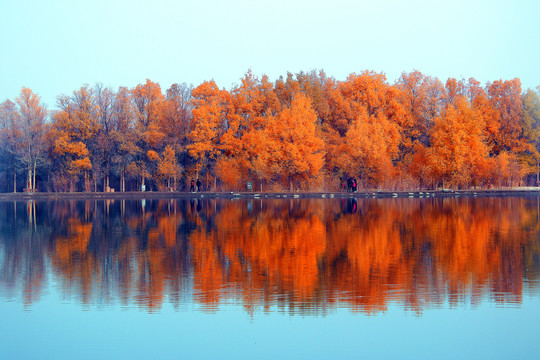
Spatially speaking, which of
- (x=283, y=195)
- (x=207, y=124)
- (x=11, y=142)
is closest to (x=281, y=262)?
(x=283, y=195)

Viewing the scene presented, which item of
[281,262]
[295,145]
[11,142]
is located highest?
[11,142]

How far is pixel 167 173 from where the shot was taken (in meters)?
63.0

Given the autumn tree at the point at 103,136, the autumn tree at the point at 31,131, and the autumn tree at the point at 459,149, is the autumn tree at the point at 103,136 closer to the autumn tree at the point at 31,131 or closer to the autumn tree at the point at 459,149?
the autumn tree at the point at 31,131

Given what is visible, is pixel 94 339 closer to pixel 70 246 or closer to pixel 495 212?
pixel 70 246

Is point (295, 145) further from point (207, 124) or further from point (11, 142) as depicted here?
point (11, 142)

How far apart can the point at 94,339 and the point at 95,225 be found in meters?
19.5

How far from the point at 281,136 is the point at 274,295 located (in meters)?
46.2

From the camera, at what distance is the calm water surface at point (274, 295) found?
975cm

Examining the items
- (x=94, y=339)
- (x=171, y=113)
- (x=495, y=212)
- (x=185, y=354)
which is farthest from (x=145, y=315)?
(x=171, y=113)

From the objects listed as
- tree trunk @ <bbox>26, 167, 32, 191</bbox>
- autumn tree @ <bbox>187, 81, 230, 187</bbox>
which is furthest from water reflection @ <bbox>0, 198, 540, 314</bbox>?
tree trunk @ <bbox>26, 167, 32, 191</bbox>

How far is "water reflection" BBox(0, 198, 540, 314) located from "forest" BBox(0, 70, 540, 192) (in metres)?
29.4

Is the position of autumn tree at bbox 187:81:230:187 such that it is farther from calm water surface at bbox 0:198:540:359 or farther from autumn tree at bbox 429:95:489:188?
calm water surface at bbox 0:198:540:359

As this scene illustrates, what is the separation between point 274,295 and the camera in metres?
12.7

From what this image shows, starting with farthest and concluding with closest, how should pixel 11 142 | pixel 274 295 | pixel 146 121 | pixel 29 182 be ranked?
pixel 146 121 < pixel 11 142 < pixel 29 182 < pixel 274 295
